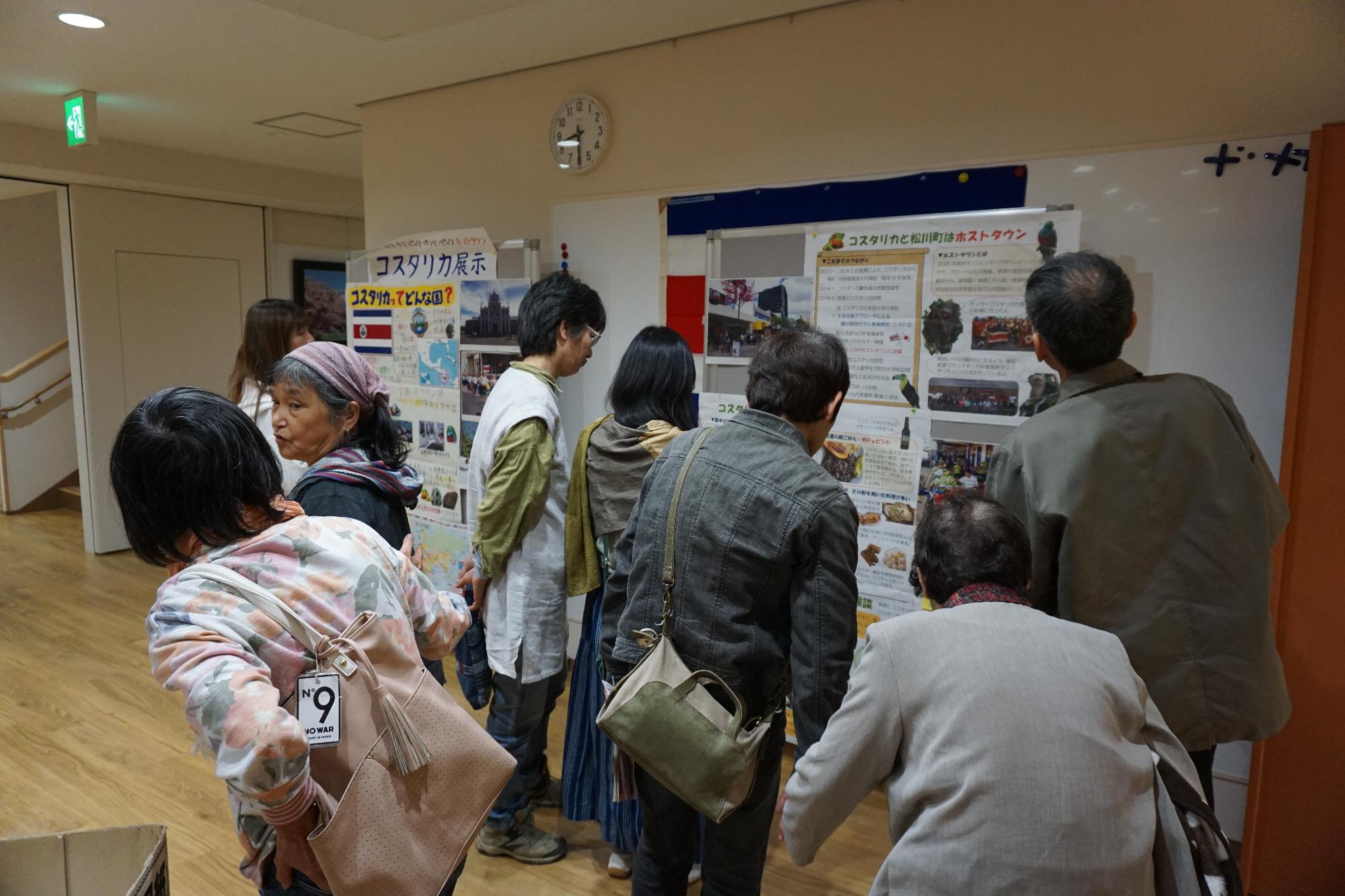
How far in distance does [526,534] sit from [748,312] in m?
1.26

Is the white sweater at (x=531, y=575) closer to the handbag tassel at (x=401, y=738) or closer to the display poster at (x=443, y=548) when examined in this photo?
the handbag tassel at (x=401, y=738)

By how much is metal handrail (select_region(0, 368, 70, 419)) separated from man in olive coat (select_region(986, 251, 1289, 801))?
326 inches

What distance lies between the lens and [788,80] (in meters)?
2.94

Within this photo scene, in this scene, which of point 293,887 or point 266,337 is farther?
point 266,337

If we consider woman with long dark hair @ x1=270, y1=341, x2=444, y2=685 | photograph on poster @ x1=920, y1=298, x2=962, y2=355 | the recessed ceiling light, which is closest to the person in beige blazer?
woman with long dark hair @ x1=270, y1=341, x2=444, y2=685

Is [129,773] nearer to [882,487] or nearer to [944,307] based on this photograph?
[882,487]

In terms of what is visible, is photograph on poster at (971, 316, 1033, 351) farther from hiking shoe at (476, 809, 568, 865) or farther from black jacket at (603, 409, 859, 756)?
hiking shoe at (476, 809, 568, 865)

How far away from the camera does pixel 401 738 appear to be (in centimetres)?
121

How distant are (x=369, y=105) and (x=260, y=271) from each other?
2844mm

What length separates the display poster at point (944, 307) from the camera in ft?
8.24

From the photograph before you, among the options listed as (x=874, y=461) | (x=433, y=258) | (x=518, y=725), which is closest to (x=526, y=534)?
(x=518, y=725)

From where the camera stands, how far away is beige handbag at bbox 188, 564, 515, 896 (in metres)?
1.15

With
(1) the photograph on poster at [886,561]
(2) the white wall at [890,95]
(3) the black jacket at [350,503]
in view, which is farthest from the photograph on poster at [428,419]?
(3) the black jacket at [350,503]

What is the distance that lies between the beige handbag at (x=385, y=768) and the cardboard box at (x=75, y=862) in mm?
696
